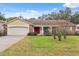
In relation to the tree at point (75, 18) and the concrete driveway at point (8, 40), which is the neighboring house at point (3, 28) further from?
the tree at point (75, 18)

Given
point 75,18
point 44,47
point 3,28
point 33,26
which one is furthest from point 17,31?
point 75,18

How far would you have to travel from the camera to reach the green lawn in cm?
1783

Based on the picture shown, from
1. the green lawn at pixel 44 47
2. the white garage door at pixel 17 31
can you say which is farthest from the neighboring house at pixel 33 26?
the green lawn at pixel 44 47

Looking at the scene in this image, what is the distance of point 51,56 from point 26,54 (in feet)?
3.79

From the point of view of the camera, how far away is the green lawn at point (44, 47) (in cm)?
1783

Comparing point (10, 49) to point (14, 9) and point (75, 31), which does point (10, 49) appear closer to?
point (14, 9)

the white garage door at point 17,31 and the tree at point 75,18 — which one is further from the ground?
the tree at point 75,18

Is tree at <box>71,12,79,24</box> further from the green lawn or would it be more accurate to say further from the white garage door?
the white garage door

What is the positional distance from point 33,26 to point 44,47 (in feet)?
4.36

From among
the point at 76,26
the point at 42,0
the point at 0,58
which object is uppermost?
the point at 42,0

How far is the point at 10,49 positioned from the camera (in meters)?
18.2

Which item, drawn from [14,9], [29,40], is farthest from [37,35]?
[14,9]

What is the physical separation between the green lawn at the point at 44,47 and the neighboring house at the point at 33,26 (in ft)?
1.32

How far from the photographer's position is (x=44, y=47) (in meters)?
18.4
